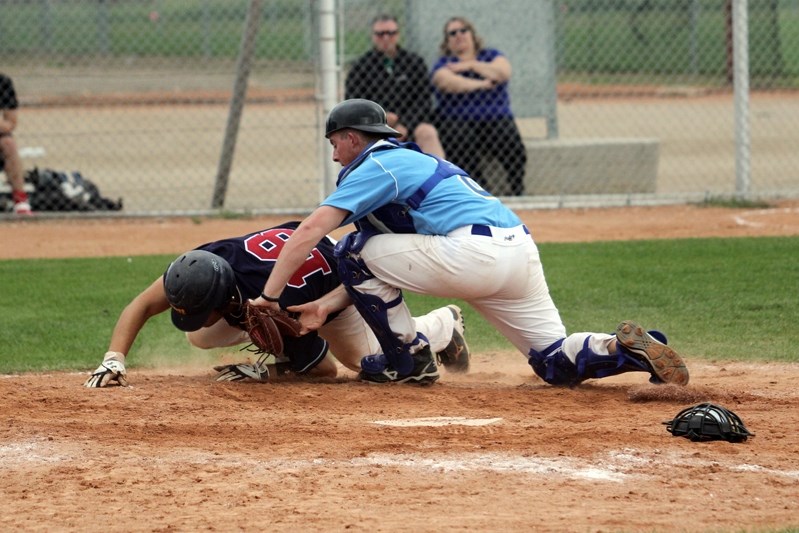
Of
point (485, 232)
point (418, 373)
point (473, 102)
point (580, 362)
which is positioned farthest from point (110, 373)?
point (473, 102)

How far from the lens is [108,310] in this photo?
25.7ft

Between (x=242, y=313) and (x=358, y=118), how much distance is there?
1067 millimetres

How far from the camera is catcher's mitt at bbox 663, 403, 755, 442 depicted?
15.1 ft

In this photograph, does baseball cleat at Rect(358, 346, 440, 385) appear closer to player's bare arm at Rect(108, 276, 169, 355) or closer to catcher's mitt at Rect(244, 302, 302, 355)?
A: catcher's mitt at Rect(244, 302, 302, 355)

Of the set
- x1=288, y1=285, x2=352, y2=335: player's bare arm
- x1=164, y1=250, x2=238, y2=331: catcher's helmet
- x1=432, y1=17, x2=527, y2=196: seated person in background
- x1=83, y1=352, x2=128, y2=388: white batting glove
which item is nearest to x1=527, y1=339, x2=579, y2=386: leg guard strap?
x1=288, y1=285, x2=352, y2=335: player's bare arm

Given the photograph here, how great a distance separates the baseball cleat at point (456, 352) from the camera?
20.6 feet

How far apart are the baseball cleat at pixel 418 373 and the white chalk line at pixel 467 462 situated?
129cm

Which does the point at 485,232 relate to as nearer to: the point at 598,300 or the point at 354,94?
the point at 598,300

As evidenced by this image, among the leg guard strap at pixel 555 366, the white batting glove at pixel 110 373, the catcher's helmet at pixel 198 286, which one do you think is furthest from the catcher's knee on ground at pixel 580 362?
the white batting glove at pixel 110 373

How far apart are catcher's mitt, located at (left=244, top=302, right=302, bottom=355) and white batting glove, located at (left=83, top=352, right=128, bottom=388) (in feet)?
2.04

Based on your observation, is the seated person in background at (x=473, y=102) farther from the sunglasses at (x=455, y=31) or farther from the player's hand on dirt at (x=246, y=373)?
the player's hand on dirt at (x=246, y=373)

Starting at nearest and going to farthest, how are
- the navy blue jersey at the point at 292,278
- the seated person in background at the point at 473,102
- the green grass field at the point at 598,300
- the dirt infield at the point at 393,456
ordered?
the dirt infield at the point at 393,456 < the navy blue jersey at the point at 292,278 < the green grass field at the point at 598,300 < the seated person in background at the point at 473,102

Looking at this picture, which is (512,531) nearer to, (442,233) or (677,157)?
(442,233)

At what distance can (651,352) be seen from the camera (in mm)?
5418
